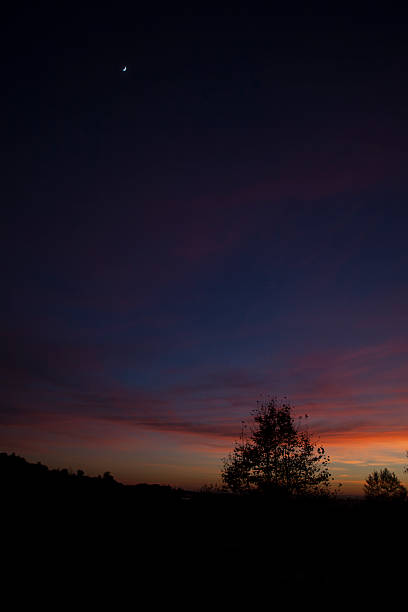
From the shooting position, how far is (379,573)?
1032cm

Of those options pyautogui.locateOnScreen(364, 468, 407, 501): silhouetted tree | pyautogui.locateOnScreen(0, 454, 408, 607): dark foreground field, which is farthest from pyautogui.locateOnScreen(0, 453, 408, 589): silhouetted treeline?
pyautogui.locateOnScreen(364, 468, 407, 501): silhouetted tree

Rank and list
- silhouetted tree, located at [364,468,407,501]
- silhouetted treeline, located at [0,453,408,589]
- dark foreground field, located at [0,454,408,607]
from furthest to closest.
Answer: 1. silhouetted tree, located at [364,468,407,501]
2. silhouetted treeline, located at [0,453,408,589]
3. dark foreground field, located at [0,454,408,607]

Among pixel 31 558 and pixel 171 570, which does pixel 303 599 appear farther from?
pixel 31 558

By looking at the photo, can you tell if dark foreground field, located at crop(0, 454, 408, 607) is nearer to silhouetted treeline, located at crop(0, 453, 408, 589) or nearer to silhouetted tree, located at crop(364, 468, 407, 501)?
silhouetted treeline, located at crop(0, 453, 408, 589)

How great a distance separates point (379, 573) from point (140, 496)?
11.5 metres

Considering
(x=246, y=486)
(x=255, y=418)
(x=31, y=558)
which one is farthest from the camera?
(x=255, y=418)

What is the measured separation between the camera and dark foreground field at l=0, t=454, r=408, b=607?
860cm

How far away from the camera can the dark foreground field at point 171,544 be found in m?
8.60

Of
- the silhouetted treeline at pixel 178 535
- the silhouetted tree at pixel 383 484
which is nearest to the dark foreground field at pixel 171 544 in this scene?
the silhouetted treeline at pixel 178 535

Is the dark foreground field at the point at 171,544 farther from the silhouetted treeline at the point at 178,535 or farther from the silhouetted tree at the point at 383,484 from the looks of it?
the silhouetted tree at the point at 383,484

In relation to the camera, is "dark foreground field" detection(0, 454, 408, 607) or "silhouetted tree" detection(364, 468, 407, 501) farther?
"silhouetted tree" detection(364, 468, 407, 501)

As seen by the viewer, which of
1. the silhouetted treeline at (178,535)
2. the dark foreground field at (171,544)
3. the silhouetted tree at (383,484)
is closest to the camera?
the dark foreground field at (171,544)

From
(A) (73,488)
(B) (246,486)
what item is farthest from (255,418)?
(A) (73,488)

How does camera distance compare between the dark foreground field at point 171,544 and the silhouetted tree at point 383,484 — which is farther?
the silhouetted tree at point 383,484
